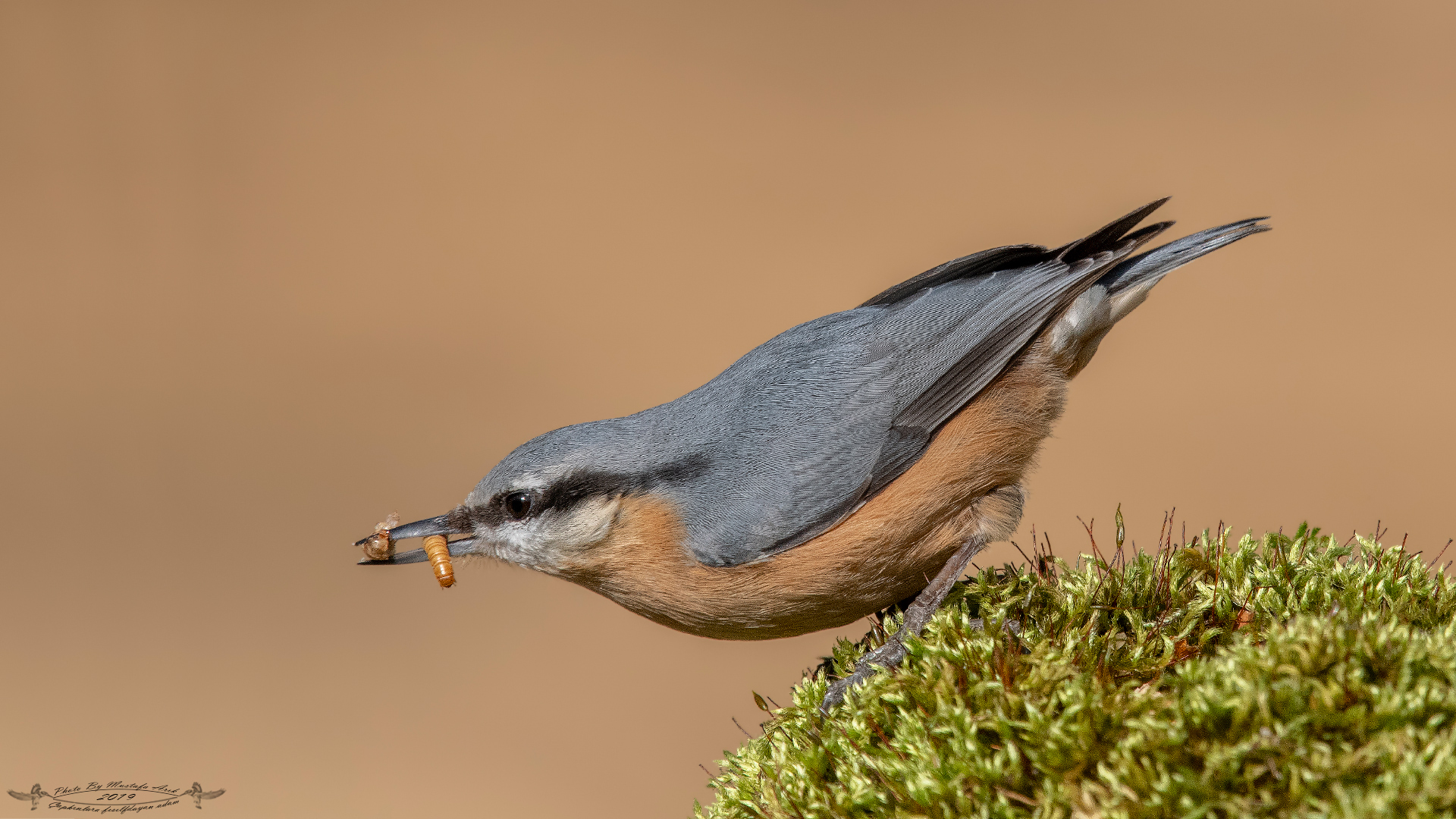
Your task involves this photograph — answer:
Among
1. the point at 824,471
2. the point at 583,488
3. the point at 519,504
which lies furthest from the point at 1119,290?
the point at 519,504

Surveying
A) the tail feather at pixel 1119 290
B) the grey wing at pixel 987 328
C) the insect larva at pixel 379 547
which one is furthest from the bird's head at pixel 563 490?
the tail feather at pixel 1119 290

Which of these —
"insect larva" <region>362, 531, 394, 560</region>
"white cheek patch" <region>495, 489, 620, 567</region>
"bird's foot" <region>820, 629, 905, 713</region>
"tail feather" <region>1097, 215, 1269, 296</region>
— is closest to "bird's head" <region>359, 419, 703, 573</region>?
"white cheek patch" <region>495, 489, 620, 567</region>

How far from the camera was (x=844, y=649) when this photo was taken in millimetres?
2758

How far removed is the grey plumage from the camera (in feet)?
9.00

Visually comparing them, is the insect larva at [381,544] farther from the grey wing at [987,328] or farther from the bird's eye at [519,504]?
the grey wing at [987,328]

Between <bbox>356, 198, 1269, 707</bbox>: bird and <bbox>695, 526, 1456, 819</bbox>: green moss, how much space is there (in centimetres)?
23

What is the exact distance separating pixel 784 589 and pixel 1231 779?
4.37 feet

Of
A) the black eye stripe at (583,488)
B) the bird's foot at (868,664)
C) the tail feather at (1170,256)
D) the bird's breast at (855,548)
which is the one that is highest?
the tail feather at (1170,256)

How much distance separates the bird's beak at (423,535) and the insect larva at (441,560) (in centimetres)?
3

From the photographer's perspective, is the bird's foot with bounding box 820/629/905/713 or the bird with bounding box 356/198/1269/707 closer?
the bird's foot with bounding box 820/629/905/713

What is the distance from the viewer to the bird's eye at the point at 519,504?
2895 millimetres

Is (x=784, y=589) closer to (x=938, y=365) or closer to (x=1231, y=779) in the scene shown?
(x=938, y=365)

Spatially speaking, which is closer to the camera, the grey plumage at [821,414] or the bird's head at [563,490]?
the grey plumage at [821,414]

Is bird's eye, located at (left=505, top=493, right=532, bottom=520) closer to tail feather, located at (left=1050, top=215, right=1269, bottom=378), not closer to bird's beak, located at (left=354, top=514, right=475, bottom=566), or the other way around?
bird's beak, located at (left=354, top=514, right=475, bottom=566)
